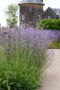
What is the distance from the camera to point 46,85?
5195 millimetres

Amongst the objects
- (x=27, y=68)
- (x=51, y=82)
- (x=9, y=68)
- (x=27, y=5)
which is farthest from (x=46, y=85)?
(x=27, y=5)

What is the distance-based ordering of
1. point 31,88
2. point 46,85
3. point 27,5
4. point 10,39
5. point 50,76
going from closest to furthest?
1. point 31,88
2. point 10,39
3. point 46,85
4. point 50,76
5. point 27,5

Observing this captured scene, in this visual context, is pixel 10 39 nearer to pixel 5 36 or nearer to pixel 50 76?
pixel 5 36

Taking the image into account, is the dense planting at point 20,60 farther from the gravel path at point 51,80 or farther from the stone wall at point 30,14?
the stone wall at point 30,14

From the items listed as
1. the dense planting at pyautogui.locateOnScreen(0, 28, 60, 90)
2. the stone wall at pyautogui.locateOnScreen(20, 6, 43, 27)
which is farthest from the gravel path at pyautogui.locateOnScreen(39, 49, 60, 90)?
the stone wall at pyautogui.locateOnScreen(20, 6, 43, 27)

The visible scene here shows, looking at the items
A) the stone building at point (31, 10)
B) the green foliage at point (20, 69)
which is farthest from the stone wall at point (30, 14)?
the green foliage at point (20, 69)

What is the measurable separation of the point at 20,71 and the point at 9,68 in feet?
0.66

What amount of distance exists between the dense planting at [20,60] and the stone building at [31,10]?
124 feet

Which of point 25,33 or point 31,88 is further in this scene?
point 25,33

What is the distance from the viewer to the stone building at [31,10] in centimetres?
4297

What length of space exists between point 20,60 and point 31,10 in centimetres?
3957

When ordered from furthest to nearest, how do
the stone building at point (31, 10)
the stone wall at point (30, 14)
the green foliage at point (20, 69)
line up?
the stone wall at point (30, 14) → the stone building at point (31, 10) → the green foliage at point (20, 69)

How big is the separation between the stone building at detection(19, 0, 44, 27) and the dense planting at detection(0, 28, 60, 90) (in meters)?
37.7

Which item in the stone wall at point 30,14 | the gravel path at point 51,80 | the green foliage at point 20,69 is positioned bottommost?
the stone wall at point 30,14
